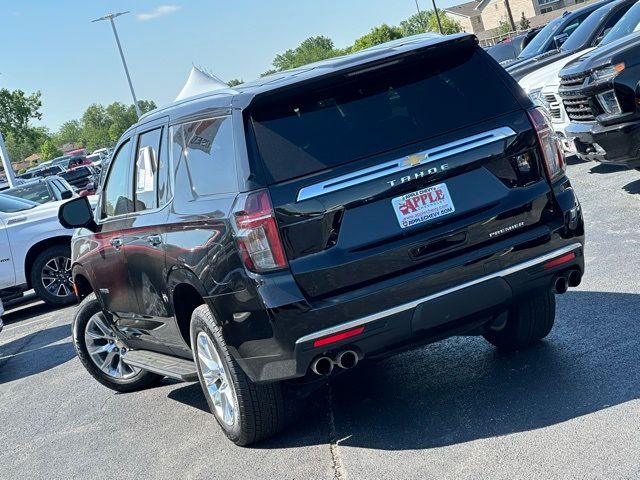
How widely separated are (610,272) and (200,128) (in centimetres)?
386

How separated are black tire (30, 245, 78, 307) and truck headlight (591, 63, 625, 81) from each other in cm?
781

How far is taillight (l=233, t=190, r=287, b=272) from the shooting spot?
195 inches

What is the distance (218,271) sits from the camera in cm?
522

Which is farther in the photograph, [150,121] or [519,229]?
[150,121]

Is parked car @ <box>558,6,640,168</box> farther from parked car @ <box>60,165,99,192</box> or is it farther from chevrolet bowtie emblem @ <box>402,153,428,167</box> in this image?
parked car @ <box>60,165,99,192</box>

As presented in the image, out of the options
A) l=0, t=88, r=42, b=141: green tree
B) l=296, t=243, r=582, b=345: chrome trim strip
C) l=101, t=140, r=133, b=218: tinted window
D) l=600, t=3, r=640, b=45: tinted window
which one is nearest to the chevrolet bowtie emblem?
l=296, t=243, r=582, b=345: chrome trim strip

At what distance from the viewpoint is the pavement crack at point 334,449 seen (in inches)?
199

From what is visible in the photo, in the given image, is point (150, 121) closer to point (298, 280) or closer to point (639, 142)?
point (298, 280)

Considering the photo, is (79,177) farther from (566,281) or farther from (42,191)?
(566,281)

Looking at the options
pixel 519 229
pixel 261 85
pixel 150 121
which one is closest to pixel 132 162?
pixel 150 121

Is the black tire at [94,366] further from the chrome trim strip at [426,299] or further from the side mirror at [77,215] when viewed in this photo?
the chrome trim strip at [426,299]

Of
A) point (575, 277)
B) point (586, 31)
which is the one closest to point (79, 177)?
point (586, 31)

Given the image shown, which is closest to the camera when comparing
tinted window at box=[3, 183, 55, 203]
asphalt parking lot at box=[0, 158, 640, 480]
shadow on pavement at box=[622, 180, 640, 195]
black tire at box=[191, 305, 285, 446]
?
asphalt parking lot at box=[0, 158, 640, 480]

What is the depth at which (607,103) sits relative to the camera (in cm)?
992
